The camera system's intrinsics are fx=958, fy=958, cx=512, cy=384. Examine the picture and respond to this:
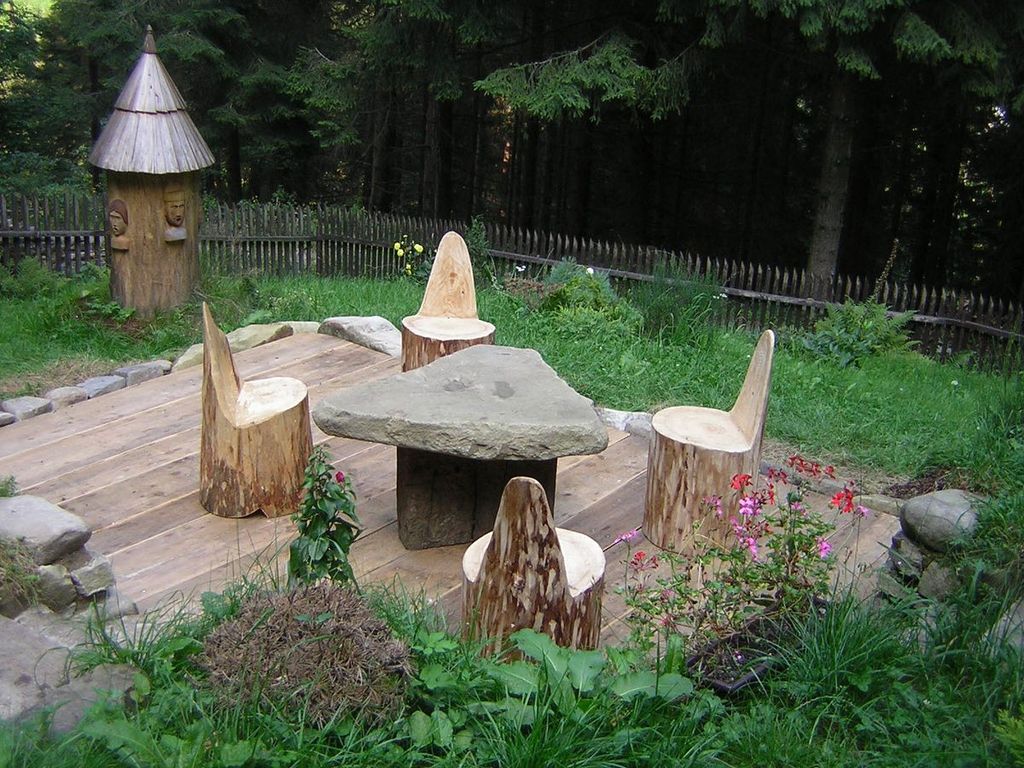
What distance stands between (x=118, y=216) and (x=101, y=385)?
1.70 m

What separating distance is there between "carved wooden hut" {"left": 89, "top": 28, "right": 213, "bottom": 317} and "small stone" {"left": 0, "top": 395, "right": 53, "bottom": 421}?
1745 millimetres

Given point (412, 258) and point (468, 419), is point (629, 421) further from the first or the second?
point (412, 258)

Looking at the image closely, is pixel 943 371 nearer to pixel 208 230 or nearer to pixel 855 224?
pixel 208 230

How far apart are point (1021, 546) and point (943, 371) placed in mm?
4465

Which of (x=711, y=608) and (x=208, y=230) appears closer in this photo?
(x=711, y=608)

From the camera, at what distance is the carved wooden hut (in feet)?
25.4

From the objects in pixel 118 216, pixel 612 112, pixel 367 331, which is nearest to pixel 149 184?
pixel 118 216

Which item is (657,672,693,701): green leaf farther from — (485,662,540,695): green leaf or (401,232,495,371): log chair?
(401,232,495,371): log chair

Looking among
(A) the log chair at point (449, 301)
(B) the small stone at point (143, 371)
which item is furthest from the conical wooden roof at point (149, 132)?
(A) the log chair at point (449, 301)

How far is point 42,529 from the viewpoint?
3.71 m

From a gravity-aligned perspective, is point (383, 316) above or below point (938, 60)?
below

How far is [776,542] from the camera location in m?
3.55

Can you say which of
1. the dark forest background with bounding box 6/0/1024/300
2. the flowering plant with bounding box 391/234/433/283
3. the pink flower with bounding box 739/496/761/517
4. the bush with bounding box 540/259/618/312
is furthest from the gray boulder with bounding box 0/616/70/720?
the dark forest background with bounding box 6/0/1024/300

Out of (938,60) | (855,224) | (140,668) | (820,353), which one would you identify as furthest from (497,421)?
(855,224)
